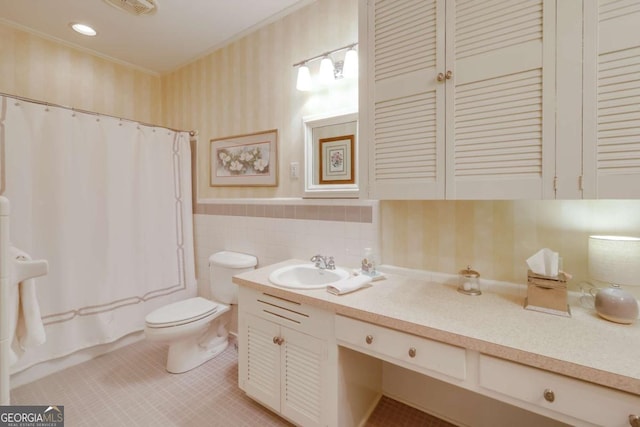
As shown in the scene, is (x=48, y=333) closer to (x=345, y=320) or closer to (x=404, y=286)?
(x=345, y=320)

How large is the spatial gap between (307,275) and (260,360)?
54 centimetres

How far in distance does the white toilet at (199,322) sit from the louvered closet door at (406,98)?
1.35 metres

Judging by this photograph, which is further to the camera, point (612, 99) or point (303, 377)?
point (303, 377)

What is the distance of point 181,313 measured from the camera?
1.93 meters

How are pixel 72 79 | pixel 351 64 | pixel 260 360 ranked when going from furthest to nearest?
pixel 72 79 < pixel 351 64 < pixel 260 360

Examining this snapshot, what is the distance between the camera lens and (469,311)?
1129 mm

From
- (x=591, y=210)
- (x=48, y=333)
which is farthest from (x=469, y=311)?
(x=48, y=333)

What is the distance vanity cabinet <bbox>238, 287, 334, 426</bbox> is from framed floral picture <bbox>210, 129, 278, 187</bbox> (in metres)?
0.95

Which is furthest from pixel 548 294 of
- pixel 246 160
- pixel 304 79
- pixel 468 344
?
pixel 246 160

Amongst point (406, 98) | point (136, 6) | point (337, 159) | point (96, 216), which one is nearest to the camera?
point (406, 98)

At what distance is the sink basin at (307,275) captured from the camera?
1.62 meters

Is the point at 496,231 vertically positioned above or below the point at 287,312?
above

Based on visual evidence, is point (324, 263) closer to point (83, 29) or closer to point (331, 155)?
point (331, 155)

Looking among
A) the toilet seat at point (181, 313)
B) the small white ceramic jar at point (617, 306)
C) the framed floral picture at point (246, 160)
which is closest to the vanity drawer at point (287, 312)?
the toilet seat at point (181, 313)
